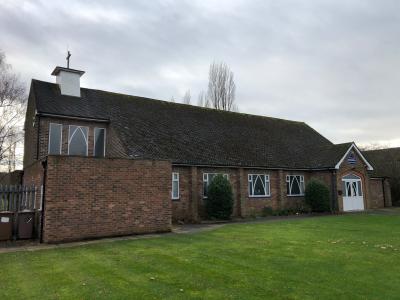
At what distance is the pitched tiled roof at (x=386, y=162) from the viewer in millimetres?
34969

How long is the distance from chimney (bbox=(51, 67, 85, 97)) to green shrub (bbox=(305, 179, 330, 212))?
54.7 feet

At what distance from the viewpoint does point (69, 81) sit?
78.3 feet

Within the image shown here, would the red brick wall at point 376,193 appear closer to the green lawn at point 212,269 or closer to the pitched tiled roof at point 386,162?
the pitched tiled roof at point 386,162

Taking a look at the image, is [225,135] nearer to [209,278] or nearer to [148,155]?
[148,155]

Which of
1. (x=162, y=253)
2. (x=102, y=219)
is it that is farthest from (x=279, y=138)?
(x=162, y=253)

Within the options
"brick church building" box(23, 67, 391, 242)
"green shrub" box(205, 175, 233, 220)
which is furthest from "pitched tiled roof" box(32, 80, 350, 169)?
"green shrub" box(205, 175, 233, 220)

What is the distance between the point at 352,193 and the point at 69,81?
2147 cm

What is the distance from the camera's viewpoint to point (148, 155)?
65.4ft

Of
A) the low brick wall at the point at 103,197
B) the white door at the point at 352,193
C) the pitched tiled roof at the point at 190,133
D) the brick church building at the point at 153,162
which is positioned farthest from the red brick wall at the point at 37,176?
the white door at the point at 352,193

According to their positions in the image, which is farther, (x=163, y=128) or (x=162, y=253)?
(x=163, y=128)

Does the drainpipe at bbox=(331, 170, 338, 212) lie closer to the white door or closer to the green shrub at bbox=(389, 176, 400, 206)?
the white door

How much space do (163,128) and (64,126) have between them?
6057 millimetres

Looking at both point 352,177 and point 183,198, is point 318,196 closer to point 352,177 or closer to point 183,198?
point 352,177

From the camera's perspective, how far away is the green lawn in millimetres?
6480
